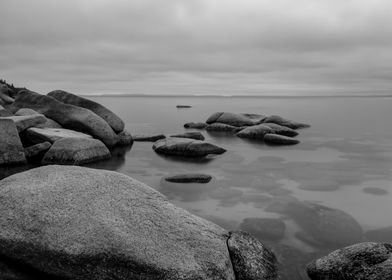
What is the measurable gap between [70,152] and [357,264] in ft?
37.0

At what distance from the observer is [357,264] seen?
6.62 m

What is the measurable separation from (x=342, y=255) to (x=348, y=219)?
302cm

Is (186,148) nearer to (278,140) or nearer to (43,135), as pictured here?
(43,135)

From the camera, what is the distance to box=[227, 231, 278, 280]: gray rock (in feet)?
21.7

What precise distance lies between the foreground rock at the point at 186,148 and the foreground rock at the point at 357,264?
1130 centimetres

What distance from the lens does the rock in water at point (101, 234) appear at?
240 inches

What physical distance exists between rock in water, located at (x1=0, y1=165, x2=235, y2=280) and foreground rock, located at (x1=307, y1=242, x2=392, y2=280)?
1.66 meters

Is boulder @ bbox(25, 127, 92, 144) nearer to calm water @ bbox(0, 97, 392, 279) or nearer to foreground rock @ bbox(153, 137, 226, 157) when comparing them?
calm water @ bbox(0, 97, 392, 279)

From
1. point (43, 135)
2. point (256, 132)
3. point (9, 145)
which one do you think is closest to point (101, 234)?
point (9, 145)

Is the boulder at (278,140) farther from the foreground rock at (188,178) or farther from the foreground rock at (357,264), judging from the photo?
the foreground rock at (357,264)

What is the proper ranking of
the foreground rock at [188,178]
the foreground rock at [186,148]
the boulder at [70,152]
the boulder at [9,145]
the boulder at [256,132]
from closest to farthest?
the foreground rock at [188,178] → the boulder at [9,145] → the boulder at [70,152] → the foreground rock at [186,148] → the boulder at [256,132]

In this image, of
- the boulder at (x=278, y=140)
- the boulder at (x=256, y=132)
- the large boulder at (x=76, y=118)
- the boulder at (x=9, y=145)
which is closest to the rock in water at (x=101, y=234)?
the boulder at (x=9, y=145)

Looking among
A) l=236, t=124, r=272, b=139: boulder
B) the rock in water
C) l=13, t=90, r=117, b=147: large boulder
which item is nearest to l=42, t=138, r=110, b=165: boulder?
l=13, t=90, r=117, b=147: large boulder

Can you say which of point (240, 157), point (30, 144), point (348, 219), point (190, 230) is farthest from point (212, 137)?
point (190, 230)
